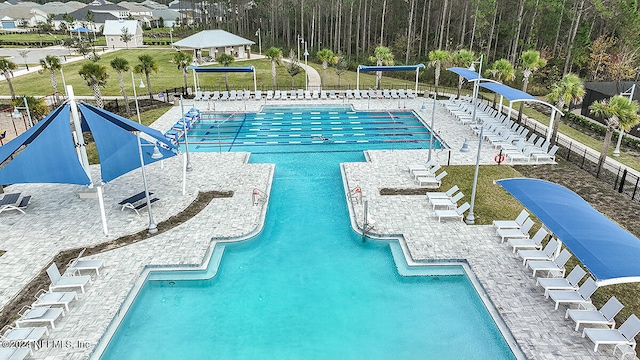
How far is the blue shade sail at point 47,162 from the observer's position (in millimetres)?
14430

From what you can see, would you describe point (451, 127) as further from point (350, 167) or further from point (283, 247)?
point (283, 247)

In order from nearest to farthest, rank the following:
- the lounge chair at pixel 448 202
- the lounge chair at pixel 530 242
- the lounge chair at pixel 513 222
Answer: the lounge chair at pixel 530 242, the lounge chair at pixel 513 222, the lounge chair at pixel 448 202

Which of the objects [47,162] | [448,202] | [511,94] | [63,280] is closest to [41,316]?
[63,280]

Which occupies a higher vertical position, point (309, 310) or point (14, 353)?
point (14, 353)

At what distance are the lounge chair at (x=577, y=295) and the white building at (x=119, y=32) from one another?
7367cm

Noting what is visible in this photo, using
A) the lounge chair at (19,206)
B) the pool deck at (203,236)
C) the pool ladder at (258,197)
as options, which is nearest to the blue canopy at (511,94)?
the pool deck at (203,236)

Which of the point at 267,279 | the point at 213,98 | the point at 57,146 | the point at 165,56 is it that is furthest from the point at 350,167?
the point at 165,56

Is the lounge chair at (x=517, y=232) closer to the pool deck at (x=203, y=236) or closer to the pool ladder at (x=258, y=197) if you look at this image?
the pool deck at (x=203, y=236)

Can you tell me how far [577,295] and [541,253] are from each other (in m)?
2.09

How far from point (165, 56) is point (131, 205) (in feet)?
159

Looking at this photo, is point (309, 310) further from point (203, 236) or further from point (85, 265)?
point (85, 265)

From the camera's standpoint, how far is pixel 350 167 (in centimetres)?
2064

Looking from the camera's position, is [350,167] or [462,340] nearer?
[462,340]

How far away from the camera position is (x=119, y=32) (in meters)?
69.2
